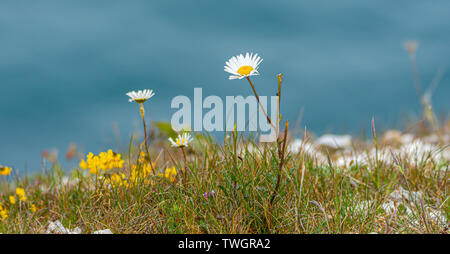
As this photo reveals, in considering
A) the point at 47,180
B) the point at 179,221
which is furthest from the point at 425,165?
the point at 47,180

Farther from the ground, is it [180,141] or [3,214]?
[180,141]

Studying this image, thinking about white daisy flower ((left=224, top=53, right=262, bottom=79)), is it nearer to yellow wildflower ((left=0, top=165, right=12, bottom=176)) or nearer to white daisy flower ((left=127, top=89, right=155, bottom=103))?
white daisy flower ((left=127, top=89, right=155, bottom=103))

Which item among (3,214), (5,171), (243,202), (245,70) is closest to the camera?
(245,70)

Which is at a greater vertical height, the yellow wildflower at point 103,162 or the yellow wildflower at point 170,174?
the yellow wildflower at point 103,162

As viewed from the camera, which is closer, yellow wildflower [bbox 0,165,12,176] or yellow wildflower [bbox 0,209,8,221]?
yellow wildflower [bbox 0,209,8,221]

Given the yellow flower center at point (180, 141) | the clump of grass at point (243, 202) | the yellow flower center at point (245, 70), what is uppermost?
the yellow flower center at point (245, 70)

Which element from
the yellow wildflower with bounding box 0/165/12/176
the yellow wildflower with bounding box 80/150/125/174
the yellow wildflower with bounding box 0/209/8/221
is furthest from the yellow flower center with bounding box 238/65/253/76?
the yellow wildflower with bounding box 0/165/12/176

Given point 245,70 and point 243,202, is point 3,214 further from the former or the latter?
point 245,70

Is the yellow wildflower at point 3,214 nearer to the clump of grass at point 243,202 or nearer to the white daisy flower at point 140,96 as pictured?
the clump of grass at point 243,202

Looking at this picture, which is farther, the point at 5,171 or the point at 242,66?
the point at 5,171

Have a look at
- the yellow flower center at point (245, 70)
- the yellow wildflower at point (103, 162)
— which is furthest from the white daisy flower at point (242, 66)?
the yellow wildflower at point (103, 162)

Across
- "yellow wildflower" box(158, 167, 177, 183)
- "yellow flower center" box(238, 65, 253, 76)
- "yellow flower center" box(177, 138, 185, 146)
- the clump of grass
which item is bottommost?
the clump of grass

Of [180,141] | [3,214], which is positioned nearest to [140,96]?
[180,141]

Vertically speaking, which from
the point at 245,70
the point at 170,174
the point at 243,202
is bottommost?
the point at 243,202
